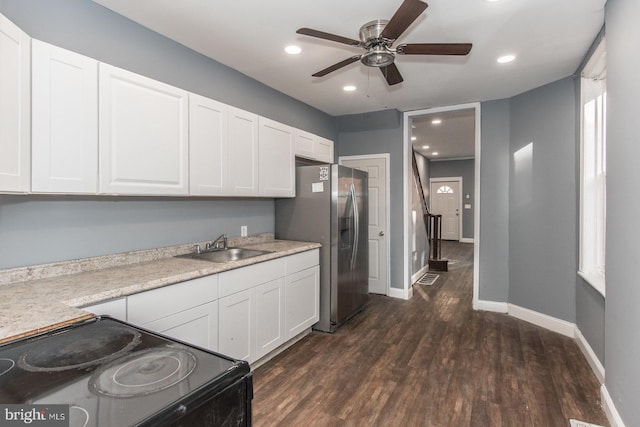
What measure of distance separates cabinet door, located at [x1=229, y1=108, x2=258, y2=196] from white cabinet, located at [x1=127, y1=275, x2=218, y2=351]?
3.02ft

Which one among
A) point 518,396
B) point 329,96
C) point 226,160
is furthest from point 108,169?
point 518,396

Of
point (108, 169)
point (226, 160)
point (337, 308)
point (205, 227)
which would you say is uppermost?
point (226, 160)

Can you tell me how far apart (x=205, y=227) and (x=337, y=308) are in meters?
1.60

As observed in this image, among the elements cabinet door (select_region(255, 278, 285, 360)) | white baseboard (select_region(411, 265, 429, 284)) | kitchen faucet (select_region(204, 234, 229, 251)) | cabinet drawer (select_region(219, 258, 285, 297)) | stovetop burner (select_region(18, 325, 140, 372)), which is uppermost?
kitchen faucet (select_region(204, 234, 229, 251))

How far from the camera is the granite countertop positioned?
48.5 inches

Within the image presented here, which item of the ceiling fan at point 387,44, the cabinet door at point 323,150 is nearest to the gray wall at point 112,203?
the cabinet door at point 323,150

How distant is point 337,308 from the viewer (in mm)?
3480

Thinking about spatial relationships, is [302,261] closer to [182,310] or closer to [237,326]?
[237,326]

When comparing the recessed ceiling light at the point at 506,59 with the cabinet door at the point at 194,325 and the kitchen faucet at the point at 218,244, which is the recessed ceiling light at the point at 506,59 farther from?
the cabinet door at the point at 194,325

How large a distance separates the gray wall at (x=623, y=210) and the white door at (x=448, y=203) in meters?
8.71

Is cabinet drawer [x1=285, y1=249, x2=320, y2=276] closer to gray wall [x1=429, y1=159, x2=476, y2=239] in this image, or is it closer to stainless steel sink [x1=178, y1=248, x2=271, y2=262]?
stainless steel sink [x1=178, y1=248, x2=271, y2=262]

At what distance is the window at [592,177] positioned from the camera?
2805 mm

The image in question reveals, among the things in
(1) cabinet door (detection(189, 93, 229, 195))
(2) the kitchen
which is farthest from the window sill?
(1) cabinet door (detection(189, 93, 229, 195))

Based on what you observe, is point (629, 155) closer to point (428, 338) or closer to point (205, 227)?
point (428, 338)
